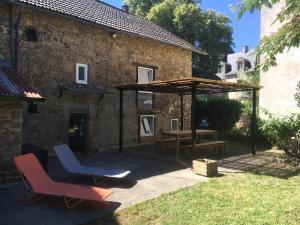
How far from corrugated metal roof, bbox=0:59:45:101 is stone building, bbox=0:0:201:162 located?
2320mm

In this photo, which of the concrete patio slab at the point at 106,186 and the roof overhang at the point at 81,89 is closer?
the concrete patio slab at the point at 106,186

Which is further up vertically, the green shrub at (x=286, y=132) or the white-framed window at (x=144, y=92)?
the white-framed window at (x=144, y=92)

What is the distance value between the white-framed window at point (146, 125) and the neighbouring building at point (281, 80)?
5.52 meters

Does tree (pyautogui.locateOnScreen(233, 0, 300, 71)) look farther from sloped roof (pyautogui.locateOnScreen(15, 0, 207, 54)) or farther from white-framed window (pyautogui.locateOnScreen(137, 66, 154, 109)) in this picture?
white-framed window (pyautogui.locateOnScreen(137, 66, 154, 109))

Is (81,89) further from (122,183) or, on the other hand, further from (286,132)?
(286,132)

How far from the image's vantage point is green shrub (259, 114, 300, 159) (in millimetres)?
11406

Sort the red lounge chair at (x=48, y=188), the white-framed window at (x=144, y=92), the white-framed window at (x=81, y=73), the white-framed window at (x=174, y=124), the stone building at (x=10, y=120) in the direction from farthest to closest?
the white-framed window at (x=174, y=124) → the white-framed window at (x=144, y=92) → the white-framed window at (x=81, y=73) → the stone building at (x=10, y=120) → the red lounge chair at (x=48, y=188)

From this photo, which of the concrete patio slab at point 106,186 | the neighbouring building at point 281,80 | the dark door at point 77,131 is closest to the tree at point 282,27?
the concrete patio slab at point 106,186

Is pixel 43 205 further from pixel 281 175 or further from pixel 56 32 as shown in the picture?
pixel 56 32

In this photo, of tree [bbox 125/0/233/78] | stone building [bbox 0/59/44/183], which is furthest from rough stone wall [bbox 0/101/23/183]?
tree [bbox 125/0/233/78]

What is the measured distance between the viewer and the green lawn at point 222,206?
5.75 metres

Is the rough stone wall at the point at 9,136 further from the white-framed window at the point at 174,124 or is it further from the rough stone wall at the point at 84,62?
the white-framed window at the point at 174,124

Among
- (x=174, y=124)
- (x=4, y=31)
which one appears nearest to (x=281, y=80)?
(x=174, y=124)

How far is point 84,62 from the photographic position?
516 inches
